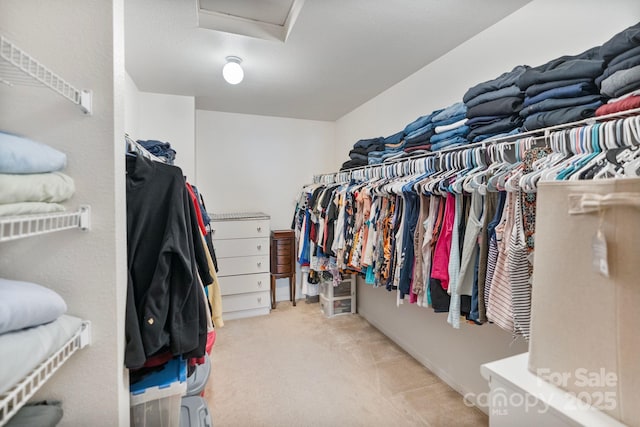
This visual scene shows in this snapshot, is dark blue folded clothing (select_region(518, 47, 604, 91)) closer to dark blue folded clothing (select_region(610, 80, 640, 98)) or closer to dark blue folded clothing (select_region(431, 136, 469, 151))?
dark blue folded clothing (select_region(610, 80, 640, 98))

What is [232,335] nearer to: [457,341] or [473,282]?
[457,341]

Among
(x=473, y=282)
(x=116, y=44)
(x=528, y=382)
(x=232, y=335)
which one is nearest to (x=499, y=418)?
(x=528, y=382)

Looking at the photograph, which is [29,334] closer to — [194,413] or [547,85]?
[194,413]

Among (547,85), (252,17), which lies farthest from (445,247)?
(252,17)

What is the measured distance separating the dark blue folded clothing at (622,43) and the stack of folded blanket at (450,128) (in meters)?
0.63

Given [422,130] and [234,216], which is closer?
[422,130]

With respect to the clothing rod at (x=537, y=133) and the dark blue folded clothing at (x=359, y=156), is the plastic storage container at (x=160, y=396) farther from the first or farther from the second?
the dark blue folded clothing at (x=359, y=156)

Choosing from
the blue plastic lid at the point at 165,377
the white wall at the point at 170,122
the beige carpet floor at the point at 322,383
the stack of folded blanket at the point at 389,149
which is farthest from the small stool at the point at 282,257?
the blue plastic lid at the point at 165,377

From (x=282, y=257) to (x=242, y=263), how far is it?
49 cm

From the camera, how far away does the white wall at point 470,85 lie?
1.33 m

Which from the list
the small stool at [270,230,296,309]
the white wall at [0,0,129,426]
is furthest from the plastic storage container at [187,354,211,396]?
the small stool at [270,230,296,309]

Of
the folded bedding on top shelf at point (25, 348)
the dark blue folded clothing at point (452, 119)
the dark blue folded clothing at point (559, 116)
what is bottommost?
the folded bedding on top shelf at point (25, 348)

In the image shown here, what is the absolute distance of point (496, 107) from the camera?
140 centimetres

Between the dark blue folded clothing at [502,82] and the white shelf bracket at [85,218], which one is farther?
the dark blue folded clothing at [502,82]
